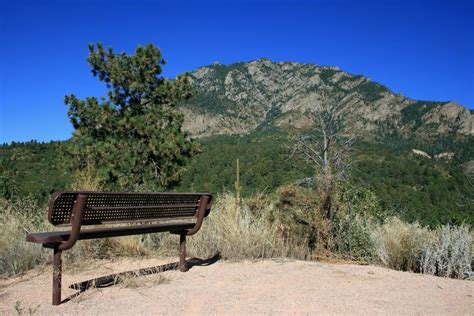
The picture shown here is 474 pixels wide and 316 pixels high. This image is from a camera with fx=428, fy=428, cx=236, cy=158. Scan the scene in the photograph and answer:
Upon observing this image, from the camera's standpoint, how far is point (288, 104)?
124312 mm

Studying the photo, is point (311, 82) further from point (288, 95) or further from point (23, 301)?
point (23, 301)

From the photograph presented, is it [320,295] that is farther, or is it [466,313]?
[320,295]

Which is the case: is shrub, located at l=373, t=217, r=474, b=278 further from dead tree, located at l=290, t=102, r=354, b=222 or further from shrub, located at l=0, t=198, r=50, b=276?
shrub, located at l=0, t=198, r=50, b=276

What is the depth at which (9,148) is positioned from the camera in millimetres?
57344

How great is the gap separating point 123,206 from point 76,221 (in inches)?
23.1

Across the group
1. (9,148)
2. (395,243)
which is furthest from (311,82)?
(395,243)

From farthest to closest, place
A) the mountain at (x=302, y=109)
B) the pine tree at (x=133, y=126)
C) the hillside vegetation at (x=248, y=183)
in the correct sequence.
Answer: the mountain at (x=302, y=109)
the pine tree at (x=133, y=126)
the hillside vegetation at (x=248, y=183)

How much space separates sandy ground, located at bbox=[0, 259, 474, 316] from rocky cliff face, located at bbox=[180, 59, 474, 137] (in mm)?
99159

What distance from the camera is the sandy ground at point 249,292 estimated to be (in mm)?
3135

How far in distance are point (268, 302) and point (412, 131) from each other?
12569 cm

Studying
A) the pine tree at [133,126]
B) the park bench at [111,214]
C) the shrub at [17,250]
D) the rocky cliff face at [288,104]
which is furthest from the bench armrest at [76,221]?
the rocky cliff face at [288,104]

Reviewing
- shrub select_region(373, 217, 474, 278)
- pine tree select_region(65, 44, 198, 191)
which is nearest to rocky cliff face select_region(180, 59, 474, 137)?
pine tree select_region(65, 44, 198, 191)

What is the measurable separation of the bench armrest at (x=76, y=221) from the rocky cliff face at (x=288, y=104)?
100305 mm

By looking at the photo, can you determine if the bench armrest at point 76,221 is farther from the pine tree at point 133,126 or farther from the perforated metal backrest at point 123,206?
the pine tree at point 133,126
